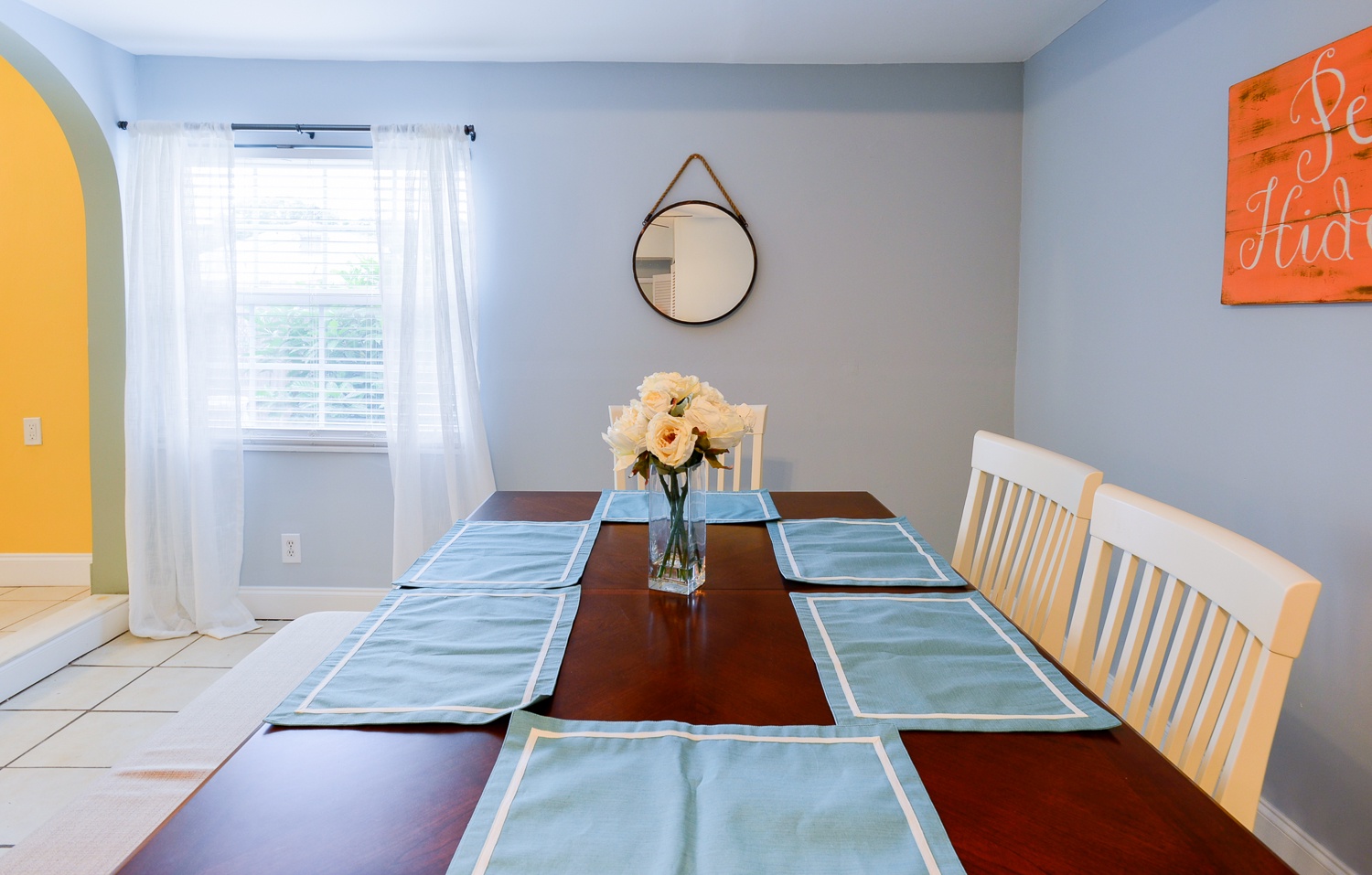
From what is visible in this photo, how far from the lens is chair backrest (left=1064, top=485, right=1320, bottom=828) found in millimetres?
924

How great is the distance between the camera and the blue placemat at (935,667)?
1033 millimetres

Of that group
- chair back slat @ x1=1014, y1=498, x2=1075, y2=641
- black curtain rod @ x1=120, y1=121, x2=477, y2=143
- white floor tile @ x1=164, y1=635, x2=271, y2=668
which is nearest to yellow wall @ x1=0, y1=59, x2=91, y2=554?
black curtain rod @ x1=120, y1=121, x2=477, y2=143

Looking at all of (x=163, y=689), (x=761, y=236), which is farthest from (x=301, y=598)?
(x=761, y=236)

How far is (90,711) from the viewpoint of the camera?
2742 millimetres

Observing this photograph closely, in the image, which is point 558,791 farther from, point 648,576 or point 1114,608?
point 1114,608

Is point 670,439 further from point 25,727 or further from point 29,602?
point 29,602

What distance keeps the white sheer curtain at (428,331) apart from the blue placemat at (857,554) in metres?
1.76

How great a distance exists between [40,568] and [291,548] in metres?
1.25

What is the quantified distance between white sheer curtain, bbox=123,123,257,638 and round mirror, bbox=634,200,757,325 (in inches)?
63.8

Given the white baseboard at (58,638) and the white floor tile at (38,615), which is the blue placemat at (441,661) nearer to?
the white baseboard at (58,638)

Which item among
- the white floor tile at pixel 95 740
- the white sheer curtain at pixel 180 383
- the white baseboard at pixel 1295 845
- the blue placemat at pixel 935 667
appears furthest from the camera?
the white sheer curtain at pixel 180 383

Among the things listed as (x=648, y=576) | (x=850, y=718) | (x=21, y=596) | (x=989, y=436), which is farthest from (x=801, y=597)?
(x=21, y=596)

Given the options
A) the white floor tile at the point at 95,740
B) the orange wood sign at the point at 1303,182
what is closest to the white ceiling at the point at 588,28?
the orange wood sign at the point at 1303,182

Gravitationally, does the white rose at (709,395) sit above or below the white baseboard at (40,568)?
above
